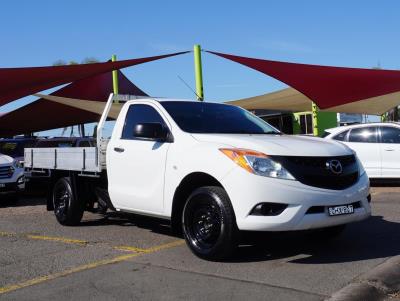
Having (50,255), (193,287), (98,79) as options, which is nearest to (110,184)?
(50,255)

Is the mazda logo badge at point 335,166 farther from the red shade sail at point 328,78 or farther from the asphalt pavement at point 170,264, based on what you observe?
the red shade sail at point 328,78

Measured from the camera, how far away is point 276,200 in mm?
5578

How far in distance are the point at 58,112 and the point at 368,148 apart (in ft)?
45.9

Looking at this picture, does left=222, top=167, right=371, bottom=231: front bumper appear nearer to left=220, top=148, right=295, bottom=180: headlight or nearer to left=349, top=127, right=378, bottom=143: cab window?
left=220, top=148, right=295, bottom=180: headlight

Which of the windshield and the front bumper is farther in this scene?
the windshield

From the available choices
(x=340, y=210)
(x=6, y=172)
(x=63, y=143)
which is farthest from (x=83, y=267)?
(x=63, y=143)

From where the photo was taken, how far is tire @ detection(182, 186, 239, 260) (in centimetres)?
580

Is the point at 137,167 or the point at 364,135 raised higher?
the point at 364,135

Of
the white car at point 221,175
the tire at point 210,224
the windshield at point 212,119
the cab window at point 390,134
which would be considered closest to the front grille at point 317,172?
the white car at point 221,175

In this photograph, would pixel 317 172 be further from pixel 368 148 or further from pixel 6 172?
pixel 6 172

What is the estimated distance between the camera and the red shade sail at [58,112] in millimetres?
22625

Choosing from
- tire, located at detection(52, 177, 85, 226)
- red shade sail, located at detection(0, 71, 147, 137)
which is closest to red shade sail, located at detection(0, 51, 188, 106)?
tire, located at detection(52, 177, 85, 226)

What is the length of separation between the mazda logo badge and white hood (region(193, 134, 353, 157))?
0.10 metres

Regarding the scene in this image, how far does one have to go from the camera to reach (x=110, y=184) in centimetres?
767
